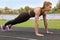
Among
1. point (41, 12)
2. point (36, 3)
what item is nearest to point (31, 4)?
point (36, 3)

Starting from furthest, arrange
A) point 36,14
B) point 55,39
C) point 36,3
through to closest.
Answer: point 36,3 → point 36,14 → point 55,39

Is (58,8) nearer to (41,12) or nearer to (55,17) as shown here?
(55,17)

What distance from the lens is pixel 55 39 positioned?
507 cm

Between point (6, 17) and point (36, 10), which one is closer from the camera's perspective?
point (36, 10)

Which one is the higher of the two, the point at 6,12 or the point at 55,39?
the point at 55,39

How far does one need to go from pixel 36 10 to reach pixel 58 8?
10397 mm

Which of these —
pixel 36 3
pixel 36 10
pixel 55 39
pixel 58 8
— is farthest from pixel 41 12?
pixel 58 8

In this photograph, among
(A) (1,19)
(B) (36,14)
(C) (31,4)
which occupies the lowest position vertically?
(A) (1,19)

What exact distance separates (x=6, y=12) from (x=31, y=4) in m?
3.75

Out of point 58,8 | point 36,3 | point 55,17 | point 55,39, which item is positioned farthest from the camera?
point 58,8

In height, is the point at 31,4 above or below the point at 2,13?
above

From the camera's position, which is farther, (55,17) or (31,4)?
(55,17)

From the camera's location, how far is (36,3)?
13414mm

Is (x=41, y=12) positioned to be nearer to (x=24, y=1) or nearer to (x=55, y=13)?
(x=24, y=1)
